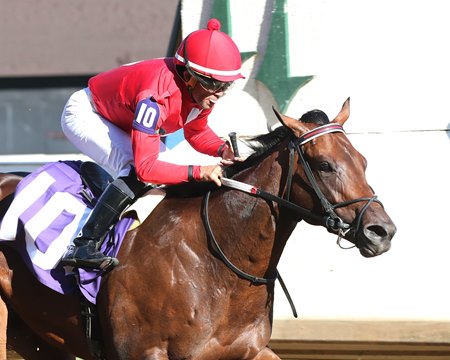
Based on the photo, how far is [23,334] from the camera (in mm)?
5074

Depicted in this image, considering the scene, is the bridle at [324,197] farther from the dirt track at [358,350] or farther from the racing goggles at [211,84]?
the dirt track at [358,350]

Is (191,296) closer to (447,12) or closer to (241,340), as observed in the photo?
(241,340)

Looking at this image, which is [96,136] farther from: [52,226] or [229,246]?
[229,246]

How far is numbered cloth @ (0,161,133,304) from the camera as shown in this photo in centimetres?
438

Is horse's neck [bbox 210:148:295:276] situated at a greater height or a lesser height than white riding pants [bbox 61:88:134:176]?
lesser

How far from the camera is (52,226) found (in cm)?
450

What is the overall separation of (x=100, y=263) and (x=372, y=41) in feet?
9.77

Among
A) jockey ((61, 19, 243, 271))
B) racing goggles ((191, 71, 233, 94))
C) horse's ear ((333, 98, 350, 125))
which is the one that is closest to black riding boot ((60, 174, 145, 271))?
jockey ((61, 19, 243, 271))

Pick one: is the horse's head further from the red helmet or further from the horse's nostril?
the red helmet

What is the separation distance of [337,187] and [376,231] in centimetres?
27

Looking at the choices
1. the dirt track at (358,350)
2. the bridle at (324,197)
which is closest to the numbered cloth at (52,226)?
the bridle at (324,197)

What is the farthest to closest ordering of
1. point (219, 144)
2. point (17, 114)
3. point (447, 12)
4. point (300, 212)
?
point (17, 114) < point (447, 12) < point (219, 144) < point (300, 212)

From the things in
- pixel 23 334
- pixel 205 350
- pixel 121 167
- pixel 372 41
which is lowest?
pixel 23 334

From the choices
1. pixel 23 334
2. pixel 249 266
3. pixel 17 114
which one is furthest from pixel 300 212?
pixel 17 114
